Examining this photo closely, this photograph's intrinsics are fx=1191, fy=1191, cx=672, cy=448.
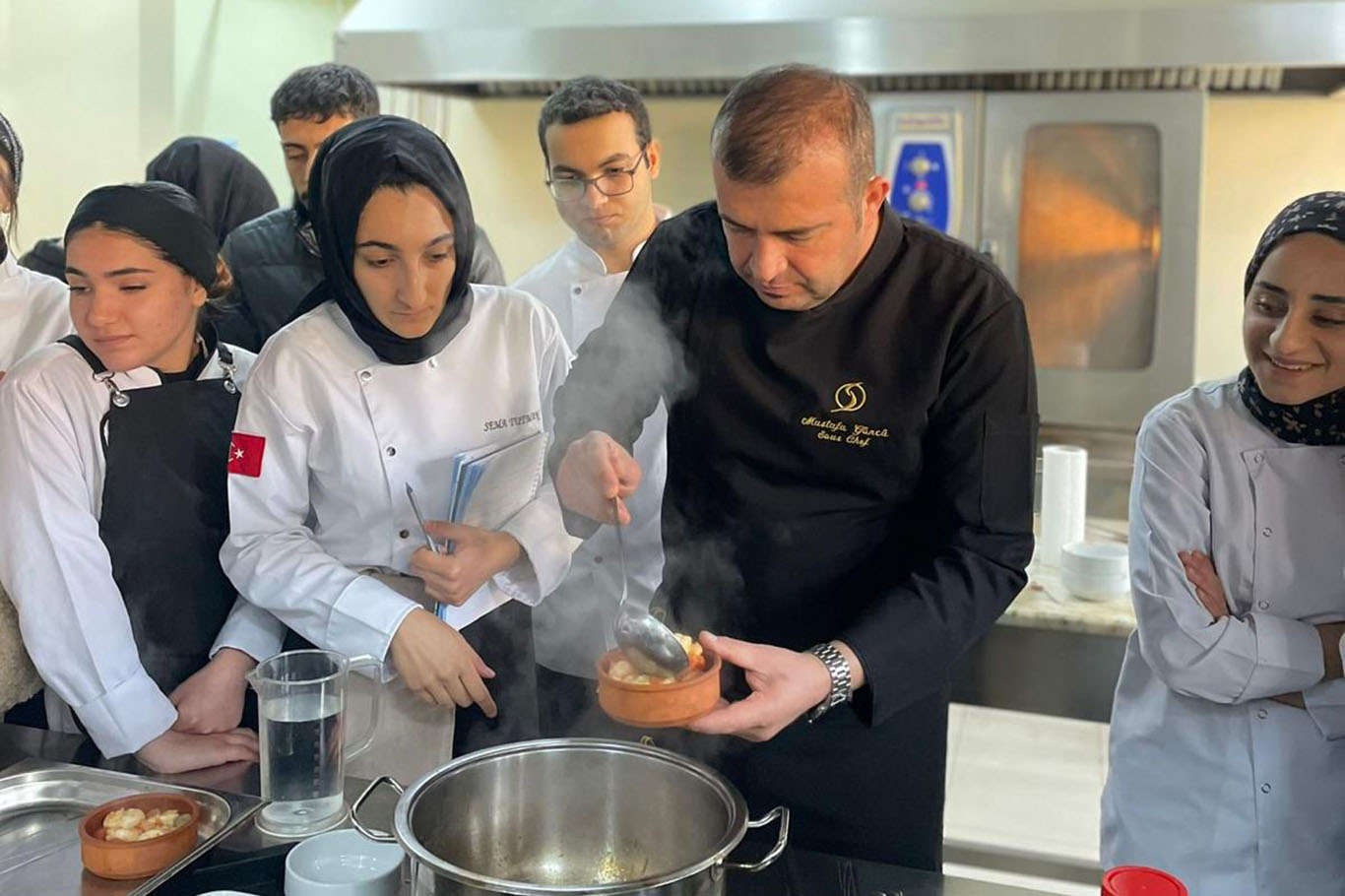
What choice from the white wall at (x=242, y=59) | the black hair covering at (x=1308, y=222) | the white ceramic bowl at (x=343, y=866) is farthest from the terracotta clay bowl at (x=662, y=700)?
the white wall at (x=242, y=59)

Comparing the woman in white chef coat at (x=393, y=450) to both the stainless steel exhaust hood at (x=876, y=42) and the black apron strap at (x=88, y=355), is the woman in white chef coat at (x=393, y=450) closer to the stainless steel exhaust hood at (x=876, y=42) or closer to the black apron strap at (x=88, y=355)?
the black apron strap at (x=88, y=355)

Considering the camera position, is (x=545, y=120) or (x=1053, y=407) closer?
(x=545, y=120)

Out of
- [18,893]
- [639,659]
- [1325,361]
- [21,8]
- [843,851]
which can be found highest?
[21,8]

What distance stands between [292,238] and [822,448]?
143 cm

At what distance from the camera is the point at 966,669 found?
2.64 m

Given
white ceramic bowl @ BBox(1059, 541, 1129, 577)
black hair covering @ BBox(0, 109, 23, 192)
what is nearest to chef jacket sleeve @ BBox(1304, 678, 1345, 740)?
white ceramic bowl @ BBox(1059, 541, 1129, 577)

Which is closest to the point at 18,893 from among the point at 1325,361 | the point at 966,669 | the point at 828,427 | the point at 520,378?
the point at 520,378

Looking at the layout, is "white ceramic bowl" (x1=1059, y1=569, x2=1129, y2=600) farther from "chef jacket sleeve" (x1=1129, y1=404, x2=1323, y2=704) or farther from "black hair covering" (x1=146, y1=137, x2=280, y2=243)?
"black hair covering" (x1=146, y1=137, x2=280, y2=243)

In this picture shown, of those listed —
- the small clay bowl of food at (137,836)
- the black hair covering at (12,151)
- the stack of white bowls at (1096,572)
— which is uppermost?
the black hair covering at (12,151)

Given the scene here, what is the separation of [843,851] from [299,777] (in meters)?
0.76

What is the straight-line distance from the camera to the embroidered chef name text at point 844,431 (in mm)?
1585

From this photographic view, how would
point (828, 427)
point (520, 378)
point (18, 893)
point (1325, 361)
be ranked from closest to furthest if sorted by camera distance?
point (18, 893), point (828, 427), point (1325, 361), point (520, 378)

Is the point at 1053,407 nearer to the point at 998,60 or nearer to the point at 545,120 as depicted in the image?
the point at 998,60

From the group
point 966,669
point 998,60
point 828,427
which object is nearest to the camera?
point 828,427
